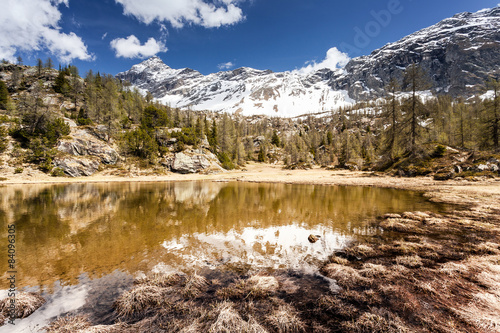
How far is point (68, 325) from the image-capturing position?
413 centimetres

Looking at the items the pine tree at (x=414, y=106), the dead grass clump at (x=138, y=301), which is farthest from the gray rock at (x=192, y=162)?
the dead grass clump at (x=138, y=301)

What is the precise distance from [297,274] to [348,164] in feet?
238

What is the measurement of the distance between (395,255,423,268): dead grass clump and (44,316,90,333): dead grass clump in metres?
9.22

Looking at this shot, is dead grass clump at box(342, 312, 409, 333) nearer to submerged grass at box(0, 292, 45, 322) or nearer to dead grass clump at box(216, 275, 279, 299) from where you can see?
dead grass clump at box(216, 275, 279, 299)

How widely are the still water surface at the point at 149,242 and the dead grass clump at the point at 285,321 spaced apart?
269cm

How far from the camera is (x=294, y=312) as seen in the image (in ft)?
14.8

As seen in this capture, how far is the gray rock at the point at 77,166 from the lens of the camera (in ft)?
152

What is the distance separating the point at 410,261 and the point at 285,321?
556 centimetres

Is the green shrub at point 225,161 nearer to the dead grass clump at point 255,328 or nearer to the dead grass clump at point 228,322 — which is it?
the dead grass clump at point 228,322

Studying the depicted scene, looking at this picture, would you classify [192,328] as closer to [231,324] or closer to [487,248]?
[231,324]

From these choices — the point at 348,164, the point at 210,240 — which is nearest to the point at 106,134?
the point at 210,240

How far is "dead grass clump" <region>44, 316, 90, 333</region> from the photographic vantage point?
13.1 feet

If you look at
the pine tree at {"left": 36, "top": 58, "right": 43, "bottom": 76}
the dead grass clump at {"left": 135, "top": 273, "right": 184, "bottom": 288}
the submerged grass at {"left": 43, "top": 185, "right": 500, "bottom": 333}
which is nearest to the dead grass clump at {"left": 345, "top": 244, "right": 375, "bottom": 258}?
the submerged grass at {"left": 43, "top": 185, "right": 500, "bottom": 333}

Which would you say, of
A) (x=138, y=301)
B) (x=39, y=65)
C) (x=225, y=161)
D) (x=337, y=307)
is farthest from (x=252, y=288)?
(x=39, y=65)
